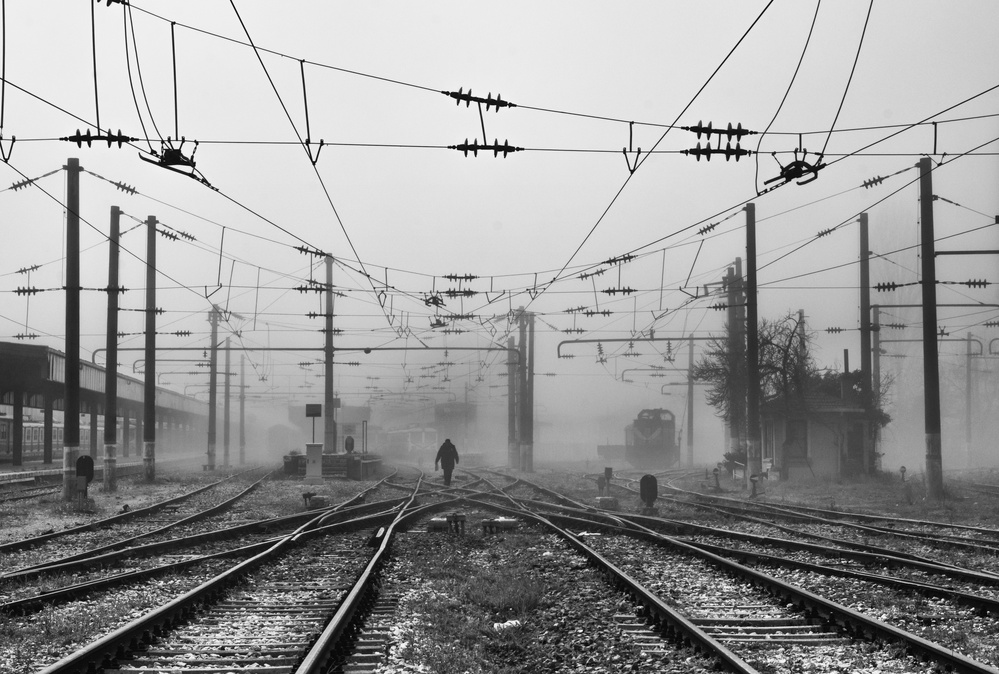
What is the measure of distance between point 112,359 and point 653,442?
35737 millimetres

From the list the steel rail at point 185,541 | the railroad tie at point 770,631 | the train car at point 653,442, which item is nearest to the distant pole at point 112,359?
the steel rail at point 185,541

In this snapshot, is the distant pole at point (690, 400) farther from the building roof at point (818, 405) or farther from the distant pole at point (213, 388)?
the distant pole at point (213, 388)

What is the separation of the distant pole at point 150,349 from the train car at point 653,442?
3199cm

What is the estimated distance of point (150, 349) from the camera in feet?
110

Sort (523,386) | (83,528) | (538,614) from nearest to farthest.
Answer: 1. (538,614)
2. (83,528)
3. (523,386)

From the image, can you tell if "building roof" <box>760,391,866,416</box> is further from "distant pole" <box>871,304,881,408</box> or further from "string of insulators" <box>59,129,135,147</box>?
"string of insulators" <box>59,129,135,147</box>

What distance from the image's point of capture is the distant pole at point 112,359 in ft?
94.1

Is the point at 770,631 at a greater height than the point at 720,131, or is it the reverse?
the point at 720,131

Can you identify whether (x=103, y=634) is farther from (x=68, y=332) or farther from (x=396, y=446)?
(x=396, y=446)

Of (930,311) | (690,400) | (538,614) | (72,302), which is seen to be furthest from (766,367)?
(538,614)

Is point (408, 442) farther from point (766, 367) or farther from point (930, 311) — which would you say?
point (930, 311)

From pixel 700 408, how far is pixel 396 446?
121ft

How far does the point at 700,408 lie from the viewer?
10162cm

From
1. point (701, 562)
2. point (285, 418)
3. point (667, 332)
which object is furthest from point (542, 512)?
point (285, 418)
